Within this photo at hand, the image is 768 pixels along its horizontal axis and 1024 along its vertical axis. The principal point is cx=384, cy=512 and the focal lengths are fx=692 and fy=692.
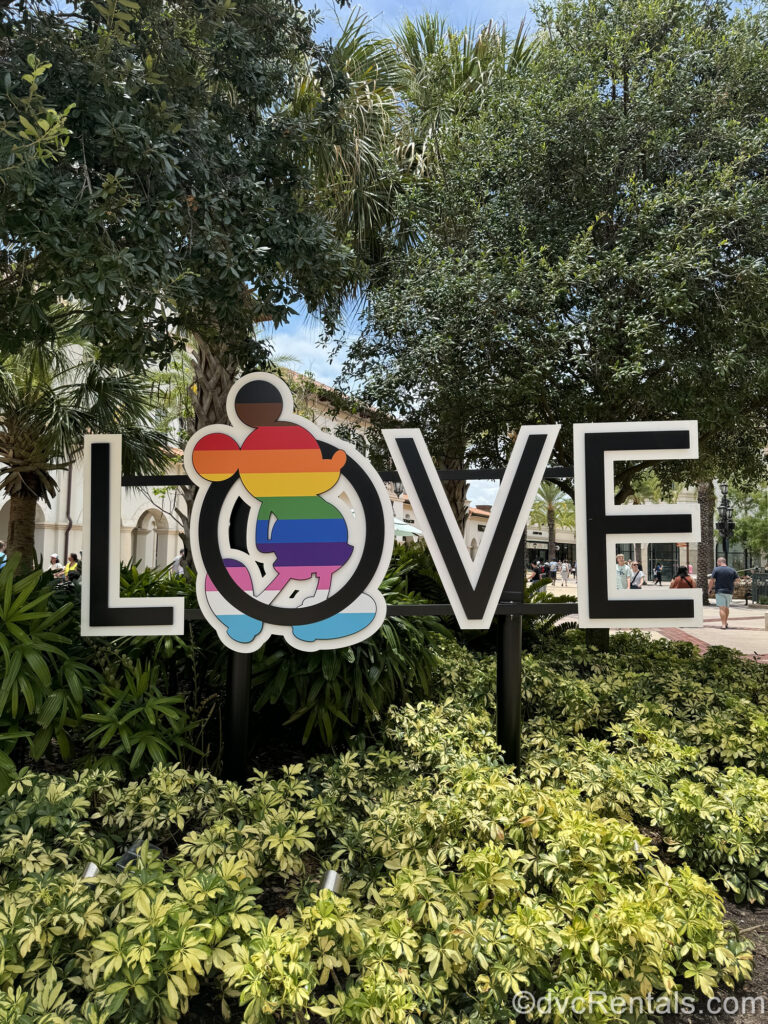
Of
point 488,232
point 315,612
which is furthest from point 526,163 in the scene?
point 315,612

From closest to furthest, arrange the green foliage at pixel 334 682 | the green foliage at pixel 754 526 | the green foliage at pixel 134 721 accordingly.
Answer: the green foliage at pixel 134 721, the green foliage at pixel 334 682, the green foliage at pixel 754 526

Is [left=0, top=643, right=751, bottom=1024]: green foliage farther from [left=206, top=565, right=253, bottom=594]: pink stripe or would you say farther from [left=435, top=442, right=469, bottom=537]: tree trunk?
[left=435, top=442, right=469, bottom=537]: tree trunk

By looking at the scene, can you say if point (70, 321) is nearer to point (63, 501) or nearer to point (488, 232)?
point (488, 232)

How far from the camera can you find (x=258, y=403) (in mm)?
4484

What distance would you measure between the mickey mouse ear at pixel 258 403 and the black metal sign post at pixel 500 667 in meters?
0.61

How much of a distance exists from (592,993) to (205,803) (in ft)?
7.26

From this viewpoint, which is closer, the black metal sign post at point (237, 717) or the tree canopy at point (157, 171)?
the tree canopy at point (157, 171)

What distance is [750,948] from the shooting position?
2.91m

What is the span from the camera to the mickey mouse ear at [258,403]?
448 centimetres

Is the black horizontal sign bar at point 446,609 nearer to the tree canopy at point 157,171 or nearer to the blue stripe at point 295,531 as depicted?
the blue stripe at point 295,531

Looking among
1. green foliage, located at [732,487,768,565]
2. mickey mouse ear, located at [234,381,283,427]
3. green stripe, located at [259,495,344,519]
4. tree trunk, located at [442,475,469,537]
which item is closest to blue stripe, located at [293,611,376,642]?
green stripe, located at [259,495,344,519]

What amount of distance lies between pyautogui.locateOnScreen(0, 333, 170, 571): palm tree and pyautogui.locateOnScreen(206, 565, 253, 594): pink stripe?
5888 millimetres

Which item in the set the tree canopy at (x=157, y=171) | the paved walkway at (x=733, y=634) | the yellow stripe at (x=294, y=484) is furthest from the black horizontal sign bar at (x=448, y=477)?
the paved walkway at (x=733, y=634)

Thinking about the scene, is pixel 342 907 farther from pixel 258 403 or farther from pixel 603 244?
pixel 603 244
